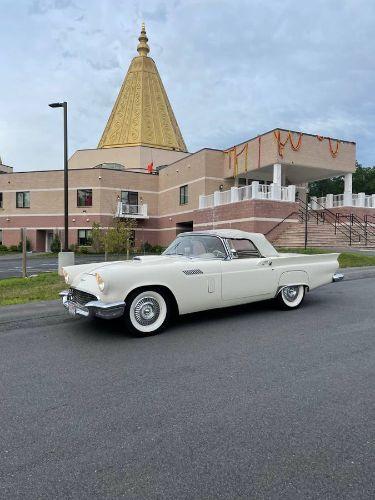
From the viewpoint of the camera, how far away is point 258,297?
21.6 ft

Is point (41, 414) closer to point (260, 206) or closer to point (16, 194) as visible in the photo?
point (260, 206)

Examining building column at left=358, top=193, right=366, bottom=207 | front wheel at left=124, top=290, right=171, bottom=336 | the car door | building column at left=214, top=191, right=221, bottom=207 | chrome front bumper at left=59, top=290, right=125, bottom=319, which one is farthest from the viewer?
building column at left=214, top=191, right=221, bottom=207

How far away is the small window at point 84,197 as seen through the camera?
38.3m

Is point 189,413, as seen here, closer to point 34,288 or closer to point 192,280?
point 192,280

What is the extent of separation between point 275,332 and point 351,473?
3200 millimetres

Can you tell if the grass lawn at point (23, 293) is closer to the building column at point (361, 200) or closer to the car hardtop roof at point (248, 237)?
the car hardtop roof at point (248, 237)

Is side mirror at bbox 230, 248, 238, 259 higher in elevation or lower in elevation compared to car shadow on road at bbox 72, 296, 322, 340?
higher

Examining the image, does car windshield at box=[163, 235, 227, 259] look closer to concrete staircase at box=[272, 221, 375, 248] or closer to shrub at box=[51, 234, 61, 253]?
concrete staircase at box=[272, 221, 375, 248]

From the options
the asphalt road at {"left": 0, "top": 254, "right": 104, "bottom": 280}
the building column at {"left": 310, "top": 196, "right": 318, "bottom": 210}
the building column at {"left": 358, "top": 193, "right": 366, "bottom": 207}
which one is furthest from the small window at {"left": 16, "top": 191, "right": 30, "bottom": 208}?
the building column at {"left": 358, "top": 193, "right": 366, "bottom": 207}

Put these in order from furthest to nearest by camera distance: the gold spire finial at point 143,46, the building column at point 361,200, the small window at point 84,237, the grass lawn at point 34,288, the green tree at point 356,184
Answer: the green tree at point 356,184 → the gold spire finial at point 143,46 → the small window at point 84,237 → the building column at point 361,200 → the grass lawn at point 34,288

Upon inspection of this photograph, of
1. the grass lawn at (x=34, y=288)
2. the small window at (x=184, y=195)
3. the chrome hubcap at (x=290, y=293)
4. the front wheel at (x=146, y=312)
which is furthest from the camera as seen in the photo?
the small window at (x=184, y=195)

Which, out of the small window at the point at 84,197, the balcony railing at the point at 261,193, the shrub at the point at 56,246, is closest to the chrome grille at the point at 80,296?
the balcony railing at the point at 261,193

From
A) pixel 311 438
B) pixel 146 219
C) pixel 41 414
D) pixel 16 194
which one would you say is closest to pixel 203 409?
pixel 311 438

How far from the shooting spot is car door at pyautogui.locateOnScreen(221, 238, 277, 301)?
6.22m
